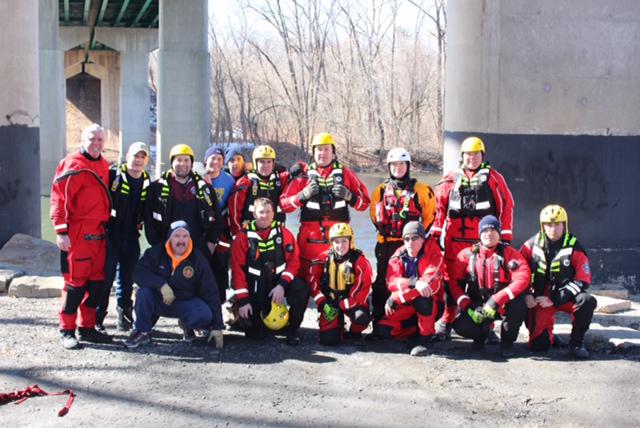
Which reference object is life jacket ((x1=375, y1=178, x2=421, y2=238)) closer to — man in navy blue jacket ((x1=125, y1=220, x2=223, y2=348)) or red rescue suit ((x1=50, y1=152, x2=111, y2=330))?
man in navy blue jacket ((x1=125, y1=220, x2=223, y2=348))

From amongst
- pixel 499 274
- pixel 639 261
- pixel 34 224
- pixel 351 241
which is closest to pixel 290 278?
pixel 351 241

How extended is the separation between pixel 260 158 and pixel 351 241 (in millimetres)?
1250

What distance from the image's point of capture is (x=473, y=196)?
8070mm

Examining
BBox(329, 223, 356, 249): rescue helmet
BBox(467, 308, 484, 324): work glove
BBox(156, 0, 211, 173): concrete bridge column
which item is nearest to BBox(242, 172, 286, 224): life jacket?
BBox(329, 223, 356, 249): rescue helmet

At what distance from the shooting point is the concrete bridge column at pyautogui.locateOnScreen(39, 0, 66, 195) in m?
28.2

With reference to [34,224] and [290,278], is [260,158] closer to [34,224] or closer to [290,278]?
[290,278]

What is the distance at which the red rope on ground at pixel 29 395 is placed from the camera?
5.86 metres

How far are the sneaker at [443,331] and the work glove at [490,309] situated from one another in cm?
66

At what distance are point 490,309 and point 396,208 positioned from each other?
4.47ft

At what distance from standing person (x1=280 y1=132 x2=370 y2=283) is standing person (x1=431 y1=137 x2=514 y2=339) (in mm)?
857

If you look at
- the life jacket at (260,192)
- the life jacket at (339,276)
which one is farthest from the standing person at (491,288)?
the life jacket at (260,192)

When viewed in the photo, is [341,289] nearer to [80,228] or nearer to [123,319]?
[123,319]

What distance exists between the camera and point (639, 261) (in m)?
10.1

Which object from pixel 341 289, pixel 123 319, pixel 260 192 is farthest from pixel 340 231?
pixel 123 319
